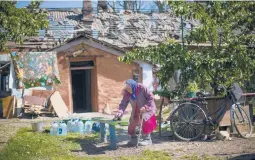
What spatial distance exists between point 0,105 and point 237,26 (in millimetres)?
10690

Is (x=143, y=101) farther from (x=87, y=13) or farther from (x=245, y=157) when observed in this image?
(x=87, y=13)

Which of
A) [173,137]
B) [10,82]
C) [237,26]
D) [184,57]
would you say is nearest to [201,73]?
[184,57]

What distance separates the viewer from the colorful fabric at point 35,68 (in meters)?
16.0

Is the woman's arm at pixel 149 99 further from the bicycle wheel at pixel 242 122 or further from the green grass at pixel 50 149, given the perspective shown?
the bicycle wheel at pixel 242 122

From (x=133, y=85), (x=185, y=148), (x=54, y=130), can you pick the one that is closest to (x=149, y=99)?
(x=133, y=85)

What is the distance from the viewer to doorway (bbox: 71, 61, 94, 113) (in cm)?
1805

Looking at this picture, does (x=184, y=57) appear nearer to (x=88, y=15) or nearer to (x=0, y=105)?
(x=0, y=105)

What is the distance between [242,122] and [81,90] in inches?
429

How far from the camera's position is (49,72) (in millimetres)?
16328

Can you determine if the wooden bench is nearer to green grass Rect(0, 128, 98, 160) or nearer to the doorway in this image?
green grass Rect(0, 128, 98, 160)

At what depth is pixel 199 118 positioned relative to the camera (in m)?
8.80

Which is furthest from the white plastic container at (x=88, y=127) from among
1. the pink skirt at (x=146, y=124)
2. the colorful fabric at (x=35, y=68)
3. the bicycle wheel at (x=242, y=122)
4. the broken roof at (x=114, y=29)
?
the broken roof at (x=114, y=29)

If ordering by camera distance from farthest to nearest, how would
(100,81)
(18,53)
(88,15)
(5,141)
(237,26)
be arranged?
(88,15), (100,81), (18,53), (237,26), (5,141)

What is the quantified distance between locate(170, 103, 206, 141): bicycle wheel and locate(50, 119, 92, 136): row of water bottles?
9.41 ft
